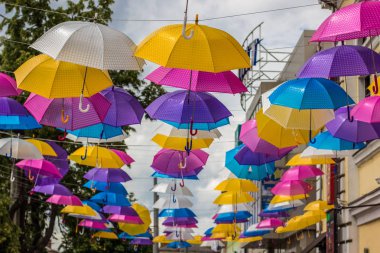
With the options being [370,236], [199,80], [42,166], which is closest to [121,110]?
[199,80]

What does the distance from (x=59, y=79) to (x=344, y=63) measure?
402cm

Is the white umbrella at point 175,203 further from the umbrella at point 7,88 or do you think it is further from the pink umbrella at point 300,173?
the umbrella at point 7,88

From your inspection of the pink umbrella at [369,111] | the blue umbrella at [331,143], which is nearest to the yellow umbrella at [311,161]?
the blue umbrella at [331,143]

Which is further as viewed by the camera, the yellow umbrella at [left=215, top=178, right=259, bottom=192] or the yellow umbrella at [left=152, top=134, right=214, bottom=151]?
the yellow umbrella at [left=215, top=178, right=259, bottom=192]

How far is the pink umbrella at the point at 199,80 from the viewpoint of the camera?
11.5 meters

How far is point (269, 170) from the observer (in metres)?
16.7

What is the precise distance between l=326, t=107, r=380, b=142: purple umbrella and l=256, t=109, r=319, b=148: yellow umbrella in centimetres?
60

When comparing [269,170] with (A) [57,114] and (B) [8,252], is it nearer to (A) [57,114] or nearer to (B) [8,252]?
(A) [57,114]

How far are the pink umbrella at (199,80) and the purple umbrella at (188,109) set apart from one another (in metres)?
1.18

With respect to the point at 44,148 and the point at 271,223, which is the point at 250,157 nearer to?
the point at 44,148

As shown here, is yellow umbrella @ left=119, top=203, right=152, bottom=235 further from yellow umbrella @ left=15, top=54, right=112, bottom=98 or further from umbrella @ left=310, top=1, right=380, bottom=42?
umbrella @ left=310, top=1, right=380, bottom=42

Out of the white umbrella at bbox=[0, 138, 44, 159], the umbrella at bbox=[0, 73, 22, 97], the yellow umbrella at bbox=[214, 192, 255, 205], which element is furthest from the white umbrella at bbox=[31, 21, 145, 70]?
the yellow umbrella at bbox=[214, 192, 255, 205]

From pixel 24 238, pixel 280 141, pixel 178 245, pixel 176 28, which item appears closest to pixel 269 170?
pixel 280 141

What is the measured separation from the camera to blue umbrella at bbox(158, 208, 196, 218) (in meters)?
28.1
